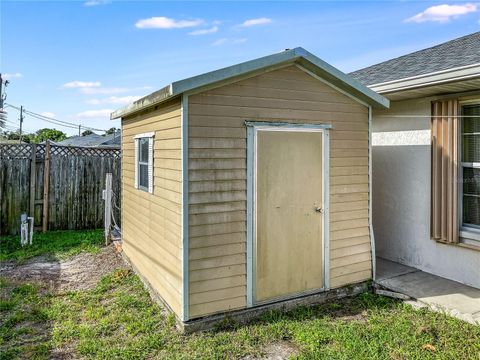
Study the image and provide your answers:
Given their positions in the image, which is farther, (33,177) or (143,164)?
(33,177)

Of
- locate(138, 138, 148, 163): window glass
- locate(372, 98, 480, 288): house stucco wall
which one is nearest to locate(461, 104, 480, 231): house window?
locate(372, 98, 480, 288): house stucco wall

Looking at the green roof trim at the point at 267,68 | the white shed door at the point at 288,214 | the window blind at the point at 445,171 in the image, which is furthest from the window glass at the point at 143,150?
the window blind at the point at 445,171

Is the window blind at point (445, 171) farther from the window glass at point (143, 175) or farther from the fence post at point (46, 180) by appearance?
the fence post at point (46, 180)

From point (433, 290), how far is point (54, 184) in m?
7.49

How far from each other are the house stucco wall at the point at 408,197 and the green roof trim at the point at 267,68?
92 centimetres

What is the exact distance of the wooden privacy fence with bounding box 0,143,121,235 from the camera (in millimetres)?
7543

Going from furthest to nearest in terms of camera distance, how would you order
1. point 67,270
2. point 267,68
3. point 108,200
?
point 108,200, point 67,270, point 267,68

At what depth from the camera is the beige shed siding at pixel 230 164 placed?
3.62 metres

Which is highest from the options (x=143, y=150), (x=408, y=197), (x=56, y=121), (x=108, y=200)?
(x=56, y=121)

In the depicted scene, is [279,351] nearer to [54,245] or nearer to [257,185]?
[257,185]

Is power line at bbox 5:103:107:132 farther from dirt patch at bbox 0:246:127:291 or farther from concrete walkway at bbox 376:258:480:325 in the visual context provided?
concrete walkway at bbox 376:258:480:325

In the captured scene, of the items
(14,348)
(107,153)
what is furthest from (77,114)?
(14,348)

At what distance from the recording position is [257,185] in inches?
155

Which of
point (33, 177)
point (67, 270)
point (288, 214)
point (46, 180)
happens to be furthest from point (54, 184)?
point (288, 214)
